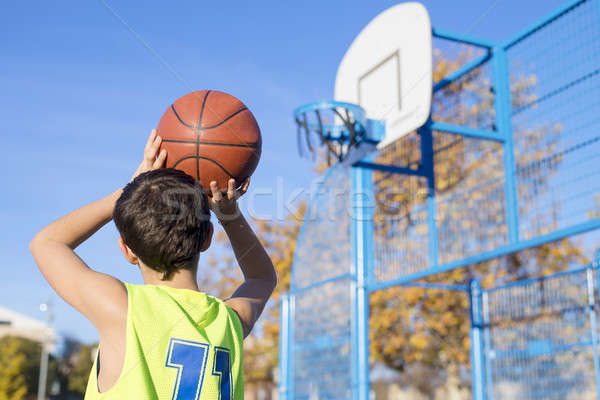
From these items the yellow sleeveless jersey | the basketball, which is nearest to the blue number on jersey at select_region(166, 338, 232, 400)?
the yellow sleeveless jersey

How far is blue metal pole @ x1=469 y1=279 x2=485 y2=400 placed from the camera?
6.77 m

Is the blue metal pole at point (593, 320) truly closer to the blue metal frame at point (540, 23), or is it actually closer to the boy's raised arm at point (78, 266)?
the blue metal frame at point (540, 23)

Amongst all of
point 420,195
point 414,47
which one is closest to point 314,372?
point 420,195

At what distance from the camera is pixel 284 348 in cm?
802

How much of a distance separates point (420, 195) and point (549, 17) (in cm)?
231

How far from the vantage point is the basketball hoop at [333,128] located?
21.3 ft

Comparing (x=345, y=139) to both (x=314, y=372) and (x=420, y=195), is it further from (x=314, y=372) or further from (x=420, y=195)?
(x=314, y=372)

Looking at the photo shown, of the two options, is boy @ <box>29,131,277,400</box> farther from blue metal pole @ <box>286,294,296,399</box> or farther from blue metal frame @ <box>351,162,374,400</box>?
blue metal pole @ <box>286,294,296,399</box>

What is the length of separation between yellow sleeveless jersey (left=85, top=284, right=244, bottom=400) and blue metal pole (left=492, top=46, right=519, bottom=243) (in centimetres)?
446

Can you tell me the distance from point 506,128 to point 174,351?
213 inches

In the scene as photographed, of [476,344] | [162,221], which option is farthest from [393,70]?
[162,221]

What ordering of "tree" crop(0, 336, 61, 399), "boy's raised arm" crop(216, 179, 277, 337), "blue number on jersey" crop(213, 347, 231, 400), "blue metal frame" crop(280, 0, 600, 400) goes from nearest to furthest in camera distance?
"blue number on jersey" crop(213, 347, 231, 400)
"boy's raised arm" crop(216, 179, 277, 337)
"blue metal frame" crop(280, 0, 600, 400)
"tree" crop(0, 336, 61, 399)

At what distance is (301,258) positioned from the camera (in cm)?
822

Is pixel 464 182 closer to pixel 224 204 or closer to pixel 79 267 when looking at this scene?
pixel 224 204
